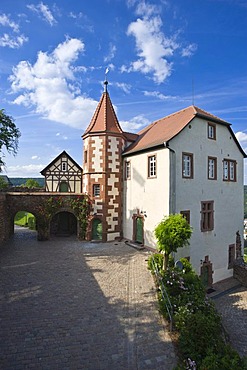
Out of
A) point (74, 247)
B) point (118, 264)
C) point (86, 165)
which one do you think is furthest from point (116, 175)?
point (118, 264)

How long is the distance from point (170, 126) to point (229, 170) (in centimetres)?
599

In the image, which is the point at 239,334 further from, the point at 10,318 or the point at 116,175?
the point at 116,175

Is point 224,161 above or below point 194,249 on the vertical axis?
above

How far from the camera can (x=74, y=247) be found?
1492 cm

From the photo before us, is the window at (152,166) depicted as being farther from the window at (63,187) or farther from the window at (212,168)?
the window at (63,187)

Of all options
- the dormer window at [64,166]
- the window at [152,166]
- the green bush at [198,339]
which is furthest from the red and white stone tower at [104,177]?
the green bush at [198,339]

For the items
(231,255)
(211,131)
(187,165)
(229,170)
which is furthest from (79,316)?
(229,170)

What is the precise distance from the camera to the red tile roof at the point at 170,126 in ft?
46.9

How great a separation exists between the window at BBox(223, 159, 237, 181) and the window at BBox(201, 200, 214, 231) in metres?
2.78

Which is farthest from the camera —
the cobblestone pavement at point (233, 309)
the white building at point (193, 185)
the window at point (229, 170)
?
the window at point (229, 170)

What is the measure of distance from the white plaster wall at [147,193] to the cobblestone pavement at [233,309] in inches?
211

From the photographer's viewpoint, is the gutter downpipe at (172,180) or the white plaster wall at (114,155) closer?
the gutter downpipe at (172,180)

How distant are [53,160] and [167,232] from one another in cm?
1710

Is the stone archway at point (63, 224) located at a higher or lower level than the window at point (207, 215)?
lower
